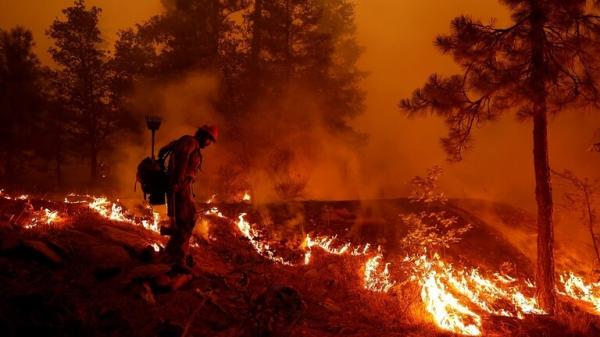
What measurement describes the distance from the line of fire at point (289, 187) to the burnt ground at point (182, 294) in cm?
3

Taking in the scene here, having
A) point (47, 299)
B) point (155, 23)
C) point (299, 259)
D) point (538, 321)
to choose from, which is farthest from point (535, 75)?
point (155, 23)

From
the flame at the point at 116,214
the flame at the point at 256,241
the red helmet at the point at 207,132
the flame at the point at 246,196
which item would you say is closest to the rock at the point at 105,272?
the red helmet at the point at 207,132

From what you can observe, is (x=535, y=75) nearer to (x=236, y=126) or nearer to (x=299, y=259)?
(x=299, y=259)

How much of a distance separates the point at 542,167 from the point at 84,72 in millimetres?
22195

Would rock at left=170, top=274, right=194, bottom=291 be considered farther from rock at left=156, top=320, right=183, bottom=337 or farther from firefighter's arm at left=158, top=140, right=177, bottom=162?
firefighter's arm at left=158, top=140, right=177, bottom=162

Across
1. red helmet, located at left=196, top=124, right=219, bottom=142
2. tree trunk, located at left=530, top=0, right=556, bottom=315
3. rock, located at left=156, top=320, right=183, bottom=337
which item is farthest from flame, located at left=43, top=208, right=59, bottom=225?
tree trunk, located at left=530, top=0, right=556, bottom=315

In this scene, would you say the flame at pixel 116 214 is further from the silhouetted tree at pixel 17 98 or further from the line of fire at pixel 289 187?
the silhouetted tree at pixel 17 98

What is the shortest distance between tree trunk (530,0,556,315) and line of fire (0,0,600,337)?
0.03 m

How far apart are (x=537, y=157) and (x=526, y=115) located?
77cm

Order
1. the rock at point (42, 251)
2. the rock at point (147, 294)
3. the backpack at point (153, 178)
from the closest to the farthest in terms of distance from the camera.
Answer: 1. the rock at point (147, 294)
2. the rock at point (42, 251)
3. the backpack at point (153, 178)

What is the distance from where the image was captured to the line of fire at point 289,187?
5.94 meters

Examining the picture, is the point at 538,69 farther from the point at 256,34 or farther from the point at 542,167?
the point at 256,34

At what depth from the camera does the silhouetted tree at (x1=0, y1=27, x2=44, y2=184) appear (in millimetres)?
21547

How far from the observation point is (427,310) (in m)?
6.69
